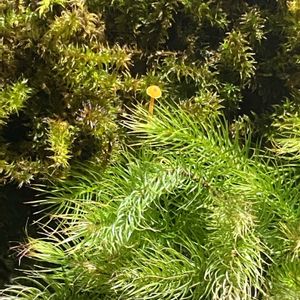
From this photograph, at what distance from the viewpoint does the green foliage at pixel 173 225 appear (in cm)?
77

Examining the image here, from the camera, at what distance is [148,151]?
84 centimetres

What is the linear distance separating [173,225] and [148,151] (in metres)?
0.10

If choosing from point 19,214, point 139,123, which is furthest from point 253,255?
point 19,214

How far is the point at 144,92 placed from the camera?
2.94ft

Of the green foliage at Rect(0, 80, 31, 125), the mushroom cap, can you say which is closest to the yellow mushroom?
the mushroom cap

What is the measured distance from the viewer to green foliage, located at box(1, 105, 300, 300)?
771 millimetres

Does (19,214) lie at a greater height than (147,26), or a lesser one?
lesser

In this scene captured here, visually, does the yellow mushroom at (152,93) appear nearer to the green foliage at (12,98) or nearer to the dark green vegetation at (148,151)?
the dark green vegetation at (148,151)

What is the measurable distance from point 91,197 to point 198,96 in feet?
0.66

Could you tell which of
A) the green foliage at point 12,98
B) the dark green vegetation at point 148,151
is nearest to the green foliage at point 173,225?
the dark green vegetation at point 148,151

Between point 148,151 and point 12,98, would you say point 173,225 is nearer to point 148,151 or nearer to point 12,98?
point 148,151

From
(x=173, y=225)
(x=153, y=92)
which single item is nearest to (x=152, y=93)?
(x=153, y=92)

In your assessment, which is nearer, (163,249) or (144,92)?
(163,249)

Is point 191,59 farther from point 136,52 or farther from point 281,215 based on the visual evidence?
point 281,215
